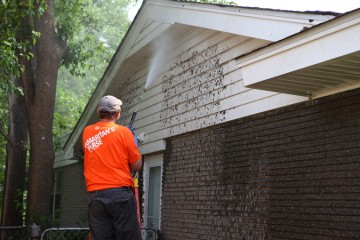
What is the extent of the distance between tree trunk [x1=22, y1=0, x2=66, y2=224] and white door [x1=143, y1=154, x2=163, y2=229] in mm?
2270

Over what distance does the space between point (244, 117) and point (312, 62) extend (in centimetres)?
242

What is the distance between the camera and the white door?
9023 mm

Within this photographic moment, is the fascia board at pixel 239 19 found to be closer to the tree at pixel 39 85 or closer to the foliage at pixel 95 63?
the tree at pixel 39 85

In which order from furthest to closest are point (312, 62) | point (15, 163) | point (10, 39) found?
1. point (15, 163)
2. point (10, 39)
3. point (312, 62)

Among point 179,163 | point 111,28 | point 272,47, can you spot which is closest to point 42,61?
→ point 179,163

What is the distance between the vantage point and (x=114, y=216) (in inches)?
166

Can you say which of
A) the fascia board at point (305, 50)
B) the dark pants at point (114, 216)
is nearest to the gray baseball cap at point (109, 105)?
the dark pants at point (114, 216)

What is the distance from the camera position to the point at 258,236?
19.4 feet

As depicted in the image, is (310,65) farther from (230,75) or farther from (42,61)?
(42,61)

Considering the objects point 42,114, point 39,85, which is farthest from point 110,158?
point 39,85

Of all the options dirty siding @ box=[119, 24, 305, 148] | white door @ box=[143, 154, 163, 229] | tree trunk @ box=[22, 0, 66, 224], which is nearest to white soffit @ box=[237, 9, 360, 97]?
dirty siding @ box=[119, 24, 305, 148]

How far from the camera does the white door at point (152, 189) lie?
902 cm

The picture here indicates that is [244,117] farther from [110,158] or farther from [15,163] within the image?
[15,163]

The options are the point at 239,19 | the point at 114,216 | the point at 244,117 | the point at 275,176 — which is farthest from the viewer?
the point at 244,117
